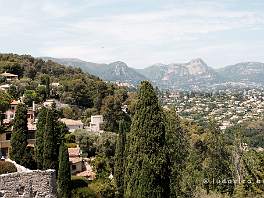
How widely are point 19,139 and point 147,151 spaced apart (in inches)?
488

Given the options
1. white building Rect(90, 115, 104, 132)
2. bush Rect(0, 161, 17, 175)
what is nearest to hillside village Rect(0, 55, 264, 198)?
bush Rect(0, 161, 17, 175)

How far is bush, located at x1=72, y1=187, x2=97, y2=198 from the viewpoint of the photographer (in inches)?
1251

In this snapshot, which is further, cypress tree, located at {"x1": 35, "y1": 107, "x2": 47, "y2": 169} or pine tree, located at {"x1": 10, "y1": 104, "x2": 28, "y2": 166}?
cypress tree, located at {"x1": 35, "y1": 107, "x2": 47, "y2": 169}

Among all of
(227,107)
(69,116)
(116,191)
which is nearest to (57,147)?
(116,191)

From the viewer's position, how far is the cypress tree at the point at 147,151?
23.7 meters

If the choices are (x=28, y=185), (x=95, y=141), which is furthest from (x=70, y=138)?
(x=28, y=185)

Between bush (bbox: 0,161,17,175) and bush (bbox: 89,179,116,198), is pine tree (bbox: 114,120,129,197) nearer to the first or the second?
bush (bbox: 89,179,116,198)

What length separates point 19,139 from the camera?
1304 inches

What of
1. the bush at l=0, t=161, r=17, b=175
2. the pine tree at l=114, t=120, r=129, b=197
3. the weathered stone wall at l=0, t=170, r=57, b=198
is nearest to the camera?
the weathered stone wall at l=0, t=170, r=57, b=198

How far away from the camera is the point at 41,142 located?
33.9 metres

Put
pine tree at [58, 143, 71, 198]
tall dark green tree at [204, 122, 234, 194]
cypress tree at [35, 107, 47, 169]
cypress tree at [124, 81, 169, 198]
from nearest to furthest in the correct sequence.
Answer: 1. cypress tree at [124, 81, 169, 198]
2. pine tree at [58, 143, 71, 198]
3. cypress tree at [35, 107, 47, 169]
4. tall dark green tree at [204, 122, 234, 194]

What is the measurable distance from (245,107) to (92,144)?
15506 cm

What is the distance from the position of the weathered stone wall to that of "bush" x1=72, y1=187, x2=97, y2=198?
19.3m

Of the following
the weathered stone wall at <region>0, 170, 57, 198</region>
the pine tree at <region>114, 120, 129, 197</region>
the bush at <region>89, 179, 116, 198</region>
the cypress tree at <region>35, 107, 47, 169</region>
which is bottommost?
the bush at <region>89, 179, 116, 198</region>
